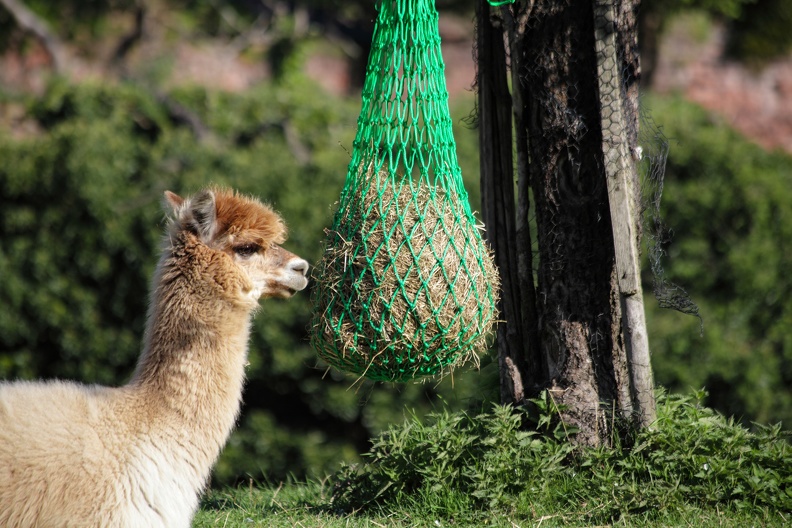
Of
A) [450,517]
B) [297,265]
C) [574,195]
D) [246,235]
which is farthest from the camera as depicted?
[574,195]

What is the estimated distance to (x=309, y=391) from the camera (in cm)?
923

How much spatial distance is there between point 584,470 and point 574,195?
60.3 inches

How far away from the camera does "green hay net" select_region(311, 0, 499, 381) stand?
4.37m

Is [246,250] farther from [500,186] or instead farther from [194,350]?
[500,186]

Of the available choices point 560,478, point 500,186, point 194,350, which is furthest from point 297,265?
point 560,478

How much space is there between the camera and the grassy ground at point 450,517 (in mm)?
4590

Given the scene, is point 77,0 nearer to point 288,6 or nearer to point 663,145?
point 288,6

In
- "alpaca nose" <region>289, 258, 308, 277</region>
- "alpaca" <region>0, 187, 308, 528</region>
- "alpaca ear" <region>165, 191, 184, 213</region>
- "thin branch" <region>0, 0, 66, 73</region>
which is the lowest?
"alpaca" <region>0, 187, 308, 528</region>

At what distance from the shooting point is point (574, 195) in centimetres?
511

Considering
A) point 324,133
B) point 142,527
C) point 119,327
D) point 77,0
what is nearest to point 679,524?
point 142,527

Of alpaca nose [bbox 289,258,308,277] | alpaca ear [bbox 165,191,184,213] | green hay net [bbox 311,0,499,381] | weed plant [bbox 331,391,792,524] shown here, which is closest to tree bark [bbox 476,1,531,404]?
weed plant [bbox 331,391,792,524]

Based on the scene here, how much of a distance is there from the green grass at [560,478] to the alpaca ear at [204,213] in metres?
1.63

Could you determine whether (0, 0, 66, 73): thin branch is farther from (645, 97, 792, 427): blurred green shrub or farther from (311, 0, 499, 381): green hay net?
(311, 0, 499, 381): green hay net

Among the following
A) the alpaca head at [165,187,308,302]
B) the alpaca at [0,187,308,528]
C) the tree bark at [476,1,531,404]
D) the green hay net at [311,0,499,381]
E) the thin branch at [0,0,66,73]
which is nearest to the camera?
the alpaca at [0,187,308,528]
